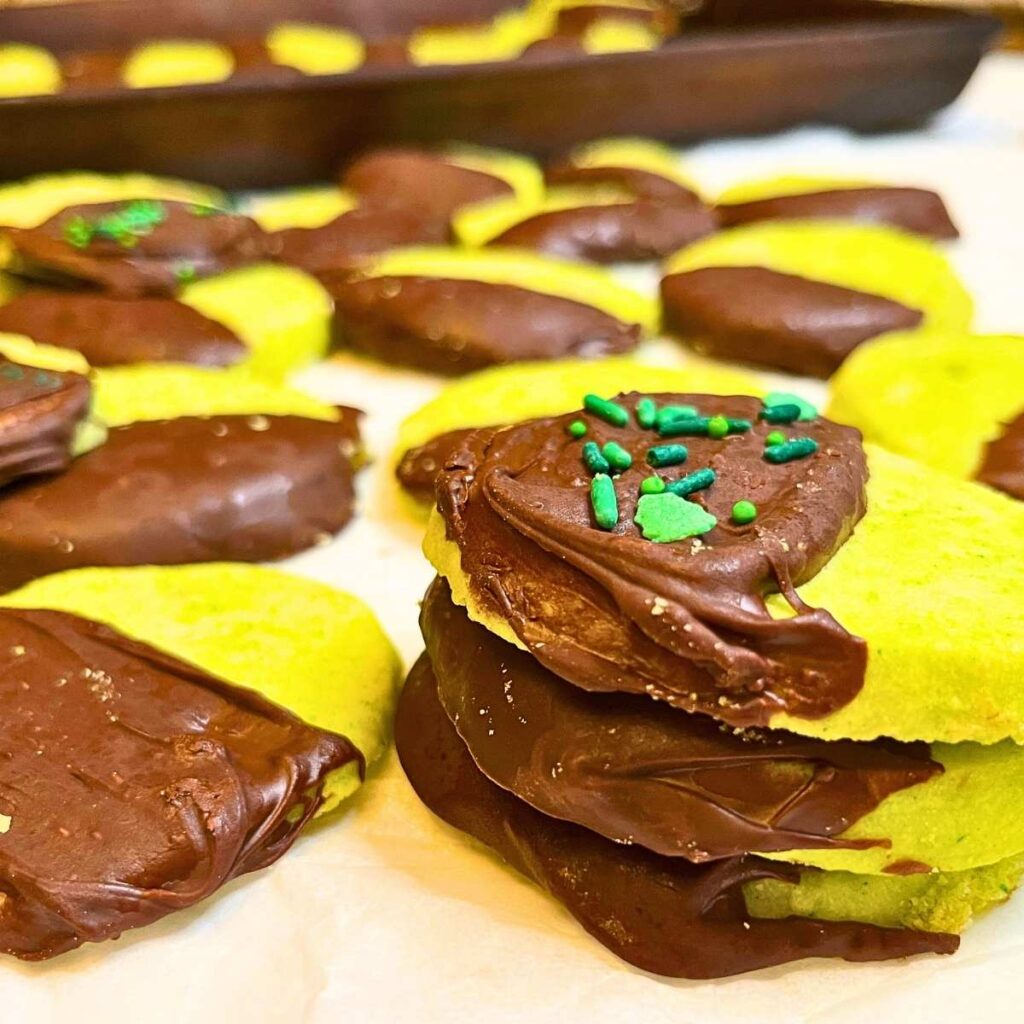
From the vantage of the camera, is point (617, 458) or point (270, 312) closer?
point (617, 458)

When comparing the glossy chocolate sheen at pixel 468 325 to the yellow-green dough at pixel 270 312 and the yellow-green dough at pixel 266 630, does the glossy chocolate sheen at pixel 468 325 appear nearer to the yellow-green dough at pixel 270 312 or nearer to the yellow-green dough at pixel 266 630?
the yellow-green dough at pixel 270 312

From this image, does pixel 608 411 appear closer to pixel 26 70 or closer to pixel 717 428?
pixel 717 428

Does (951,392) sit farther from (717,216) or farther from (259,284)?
(259,284)

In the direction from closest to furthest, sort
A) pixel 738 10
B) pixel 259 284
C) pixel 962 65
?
pixel 259 284
pixel 962 65
pixel 738 10

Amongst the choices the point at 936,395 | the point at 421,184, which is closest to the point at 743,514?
the point at 936,395

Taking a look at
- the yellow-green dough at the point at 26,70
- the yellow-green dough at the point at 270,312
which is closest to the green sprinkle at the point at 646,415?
the yellow-green dough at the point at 270,312

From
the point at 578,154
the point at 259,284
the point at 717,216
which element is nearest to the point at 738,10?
the point at 578,154
